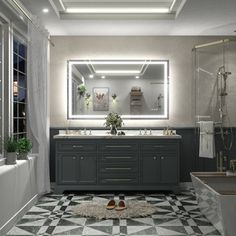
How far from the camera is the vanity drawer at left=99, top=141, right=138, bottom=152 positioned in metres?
5.85

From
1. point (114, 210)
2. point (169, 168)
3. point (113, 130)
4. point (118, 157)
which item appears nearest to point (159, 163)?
point (169, 168)

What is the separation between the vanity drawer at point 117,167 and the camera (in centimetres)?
584

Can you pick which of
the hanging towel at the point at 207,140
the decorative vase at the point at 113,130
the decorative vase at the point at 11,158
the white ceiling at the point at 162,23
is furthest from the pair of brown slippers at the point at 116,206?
the white ceiling at the point at 162,23

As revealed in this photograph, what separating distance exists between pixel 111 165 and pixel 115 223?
1640 mm

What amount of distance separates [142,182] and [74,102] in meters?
1.82

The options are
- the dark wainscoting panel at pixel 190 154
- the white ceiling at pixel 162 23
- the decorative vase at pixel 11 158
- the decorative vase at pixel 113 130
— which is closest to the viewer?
the decorative vase at pixel 11 158

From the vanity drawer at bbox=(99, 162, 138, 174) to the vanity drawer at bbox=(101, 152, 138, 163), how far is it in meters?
0.06

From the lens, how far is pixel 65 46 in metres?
6.45

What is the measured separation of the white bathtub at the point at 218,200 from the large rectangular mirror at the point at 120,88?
80.6 inches

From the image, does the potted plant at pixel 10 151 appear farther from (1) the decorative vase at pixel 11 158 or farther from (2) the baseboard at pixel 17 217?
(2) the baseboard at pixel 17 217

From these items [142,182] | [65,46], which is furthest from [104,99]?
[142,182]

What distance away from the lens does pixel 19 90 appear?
5.46 metres

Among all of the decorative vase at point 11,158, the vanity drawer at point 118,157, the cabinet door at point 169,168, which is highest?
the decorative vase at point 11,158

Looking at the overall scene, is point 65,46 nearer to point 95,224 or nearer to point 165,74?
point 165,74
